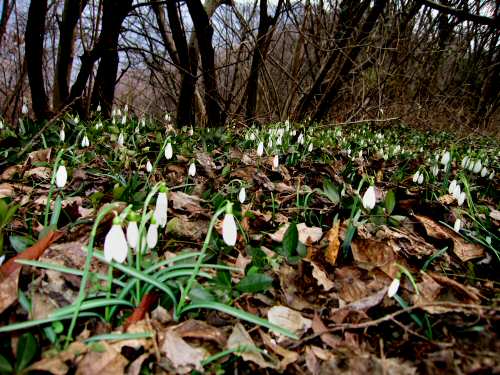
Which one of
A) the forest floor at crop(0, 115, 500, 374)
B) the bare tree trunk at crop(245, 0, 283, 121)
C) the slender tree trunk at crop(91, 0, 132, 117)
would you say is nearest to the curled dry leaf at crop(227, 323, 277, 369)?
the forest floor at crop(0, 115, 500, 374)

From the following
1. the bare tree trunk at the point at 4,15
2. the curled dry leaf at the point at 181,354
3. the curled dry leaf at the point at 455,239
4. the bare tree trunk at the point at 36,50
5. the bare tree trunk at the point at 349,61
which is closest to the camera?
the curled dry leaf at the point at 181,354

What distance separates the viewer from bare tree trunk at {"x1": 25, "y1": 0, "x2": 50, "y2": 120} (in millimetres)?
4383

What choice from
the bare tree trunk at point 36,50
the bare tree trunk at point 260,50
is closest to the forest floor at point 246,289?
the bare tree trunk at point 36,50

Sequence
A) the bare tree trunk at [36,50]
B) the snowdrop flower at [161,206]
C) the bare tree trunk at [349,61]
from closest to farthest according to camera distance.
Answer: the snowdrop flower at [161,206] → the bare tree trunk at [36,50] → the bare tree trunk at [349,61]

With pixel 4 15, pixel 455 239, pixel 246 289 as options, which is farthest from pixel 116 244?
pixel 4 15

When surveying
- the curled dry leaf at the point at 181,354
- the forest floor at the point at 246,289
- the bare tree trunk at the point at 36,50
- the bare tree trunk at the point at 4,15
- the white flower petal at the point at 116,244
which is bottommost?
the curled dry leaf at the point at 181,354

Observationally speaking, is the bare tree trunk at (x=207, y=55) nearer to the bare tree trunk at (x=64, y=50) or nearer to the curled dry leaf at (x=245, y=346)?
the bare tree trunk at (x=64, y=50)

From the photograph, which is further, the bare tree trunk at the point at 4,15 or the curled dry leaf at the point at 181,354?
the bare tree trunk at the point at 4,15

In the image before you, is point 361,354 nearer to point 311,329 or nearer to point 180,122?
point 311,329

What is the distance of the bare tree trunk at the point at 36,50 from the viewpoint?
4383 millimetres

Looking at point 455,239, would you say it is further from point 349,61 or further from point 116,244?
point 349,61

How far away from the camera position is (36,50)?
15.5 ft

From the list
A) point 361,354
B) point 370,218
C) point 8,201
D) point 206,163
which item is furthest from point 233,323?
point 206,163

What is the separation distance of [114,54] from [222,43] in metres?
2.97
